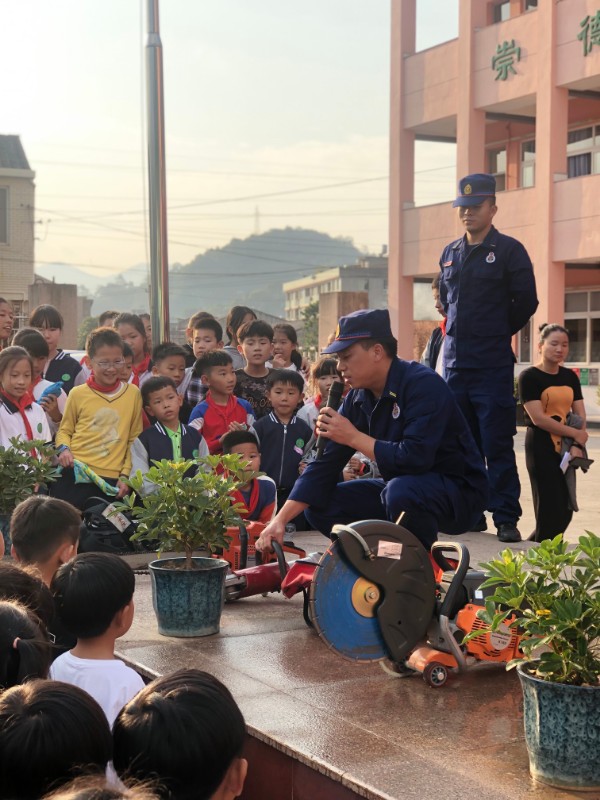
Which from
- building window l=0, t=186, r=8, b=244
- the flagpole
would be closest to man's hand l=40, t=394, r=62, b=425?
the flagpole

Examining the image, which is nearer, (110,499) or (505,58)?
(110,499)

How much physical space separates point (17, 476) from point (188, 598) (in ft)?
6.65

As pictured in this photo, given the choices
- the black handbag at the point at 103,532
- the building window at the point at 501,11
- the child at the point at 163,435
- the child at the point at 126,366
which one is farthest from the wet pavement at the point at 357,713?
the building window at the point at 501,11

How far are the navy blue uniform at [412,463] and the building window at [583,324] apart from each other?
2241 cm

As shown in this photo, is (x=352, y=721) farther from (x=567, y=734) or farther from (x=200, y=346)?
(x=200, y=346)

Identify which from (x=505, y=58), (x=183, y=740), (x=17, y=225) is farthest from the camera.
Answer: (x=17, y=225)

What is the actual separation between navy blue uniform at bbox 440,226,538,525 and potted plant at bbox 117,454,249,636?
8.32 ft

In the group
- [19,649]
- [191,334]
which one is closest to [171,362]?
[191,334]

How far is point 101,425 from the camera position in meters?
7.14

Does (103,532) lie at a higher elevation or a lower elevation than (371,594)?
lower

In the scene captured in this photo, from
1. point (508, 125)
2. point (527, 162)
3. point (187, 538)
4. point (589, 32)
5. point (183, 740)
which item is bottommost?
point (187, 538)

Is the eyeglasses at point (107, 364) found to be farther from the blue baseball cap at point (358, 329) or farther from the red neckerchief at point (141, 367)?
the blue baseball cap at point (358, 329)

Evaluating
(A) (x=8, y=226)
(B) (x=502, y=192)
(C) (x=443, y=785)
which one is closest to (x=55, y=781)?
(C) (x=443, y=785)

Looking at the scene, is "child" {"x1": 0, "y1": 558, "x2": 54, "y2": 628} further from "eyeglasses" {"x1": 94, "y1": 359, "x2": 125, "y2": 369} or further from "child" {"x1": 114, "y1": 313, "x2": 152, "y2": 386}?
"child" {"x1": 114, "y1": 313, "x2": 152, "y2": 386}
